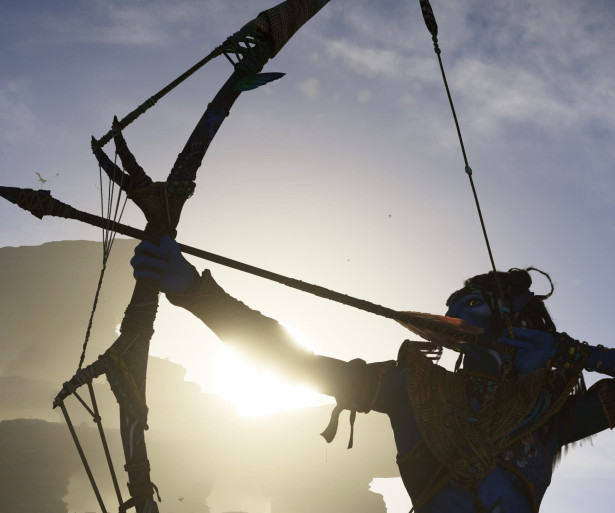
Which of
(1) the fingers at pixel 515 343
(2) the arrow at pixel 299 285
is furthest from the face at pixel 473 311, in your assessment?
(1) the fingers at pixel 515 343

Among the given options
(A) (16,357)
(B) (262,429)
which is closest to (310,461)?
(B) (262,429)

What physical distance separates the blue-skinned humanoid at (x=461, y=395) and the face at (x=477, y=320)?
0.04ft

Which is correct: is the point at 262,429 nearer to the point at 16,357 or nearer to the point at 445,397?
the point at 16,357

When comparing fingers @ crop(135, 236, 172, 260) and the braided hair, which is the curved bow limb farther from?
the braided hair

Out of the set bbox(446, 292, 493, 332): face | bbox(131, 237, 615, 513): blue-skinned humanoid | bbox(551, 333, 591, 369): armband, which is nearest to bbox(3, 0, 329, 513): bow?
bbox(131, 237, 615, 513): blue-skinned humanoid

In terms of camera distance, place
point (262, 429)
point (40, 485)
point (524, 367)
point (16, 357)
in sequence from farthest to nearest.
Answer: point (16, 357) < point (262, 429) < point (40, 485) < point (524, 367)

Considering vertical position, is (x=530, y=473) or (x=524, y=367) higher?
(x=524, y=367)

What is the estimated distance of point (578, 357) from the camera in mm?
3877

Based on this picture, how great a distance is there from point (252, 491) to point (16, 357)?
A: 62.0 metres

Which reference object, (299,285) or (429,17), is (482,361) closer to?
(299,285)

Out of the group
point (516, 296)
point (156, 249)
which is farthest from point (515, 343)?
point (156, 249)

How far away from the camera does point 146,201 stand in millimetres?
2807

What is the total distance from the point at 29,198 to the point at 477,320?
344 centimetres

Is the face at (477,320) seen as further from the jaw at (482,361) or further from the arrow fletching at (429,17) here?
the arrow fletching at (429,17)
